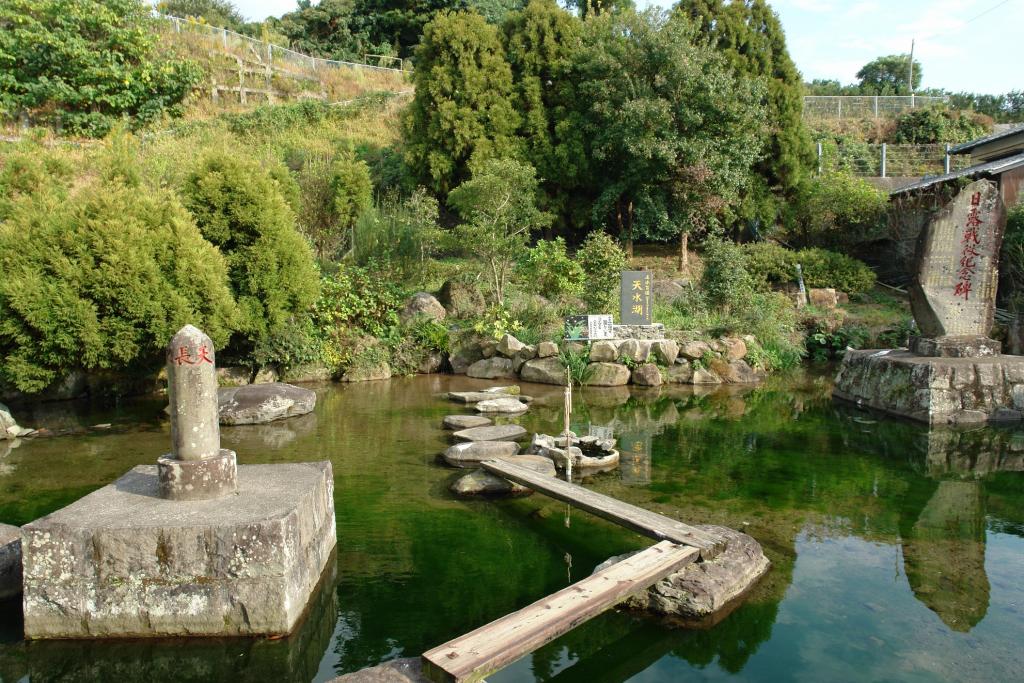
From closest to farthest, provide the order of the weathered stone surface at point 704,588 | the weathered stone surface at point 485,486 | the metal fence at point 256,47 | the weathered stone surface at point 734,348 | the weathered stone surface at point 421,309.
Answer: the weathered stone surface at point 704,588
the weathered stone surface at point 485,486
the weathered stone surface at point 734,348
the weathered stone surface at point 421,309
the metal fence at point 256,47

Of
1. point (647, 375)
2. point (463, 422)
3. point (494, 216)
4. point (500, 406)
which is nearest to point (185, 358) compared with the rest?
point (463, 422)

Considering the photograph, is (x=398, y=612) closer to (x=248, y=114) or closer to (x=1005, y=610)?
(x=1005, y=610)

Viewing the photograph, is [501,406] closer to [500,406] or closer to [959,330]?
[500,406]

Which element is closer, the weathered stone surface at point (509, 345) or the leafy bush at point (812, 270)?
the weathered stone surface at point (509, 345)

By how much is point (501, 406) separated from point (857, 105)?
23283 mm

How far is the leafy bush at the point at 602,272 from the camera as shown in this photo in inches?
575

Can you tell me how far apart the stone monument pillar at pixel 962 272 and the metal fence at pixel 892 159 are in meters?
13.4

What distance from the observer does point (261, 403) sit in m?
10.2

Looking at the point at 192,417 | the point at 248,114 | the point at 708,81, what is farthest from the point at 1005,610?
the point at 248,114

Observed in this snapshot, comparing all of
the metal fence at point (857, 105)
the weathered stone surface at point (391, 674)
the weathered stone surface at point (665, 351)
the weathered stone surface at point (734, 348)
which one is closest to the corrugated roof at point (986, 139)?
the metal fence at point (857, 105)

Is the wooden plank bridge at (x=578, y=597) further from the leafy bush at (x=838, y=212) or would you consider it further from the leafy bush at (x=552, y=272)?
the leafy bush at (x=838, y=212)

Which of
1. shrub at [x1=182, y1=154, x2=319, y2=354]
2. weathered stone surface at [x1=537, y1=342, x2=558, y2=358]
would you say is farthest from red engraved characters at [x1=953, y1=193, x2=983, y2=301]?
shrub at [x1=182, y1=154, x2=319, y2=354]

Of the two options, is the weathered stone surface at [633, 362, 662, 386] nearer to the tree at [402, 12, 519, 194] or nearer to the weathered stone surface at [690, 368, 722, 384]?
the weathered stone surface at [690, 368, 722, 384]

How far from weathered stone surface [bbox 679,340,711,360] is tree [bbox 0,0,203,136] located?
1902 cm
